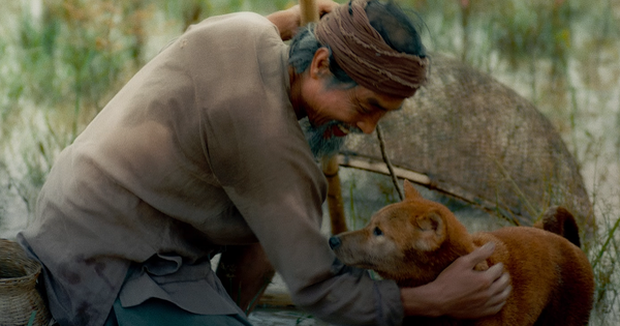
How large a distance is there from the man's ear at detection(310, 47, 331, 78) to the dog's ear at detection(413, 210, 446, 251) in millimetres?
667

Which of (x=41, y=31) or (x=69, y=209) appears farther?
(x=41, y=31)

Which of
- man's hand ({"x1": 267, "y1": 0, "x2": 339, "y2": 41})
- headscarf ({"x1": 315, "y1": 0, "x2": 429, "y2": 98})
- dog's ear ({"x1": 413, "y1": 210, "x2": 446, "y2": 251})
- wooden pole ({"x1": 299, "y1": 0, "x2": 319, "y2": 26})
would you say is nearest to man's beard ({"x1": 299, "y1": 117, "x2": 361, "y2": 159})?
headscarf ({"x1": 315, "y1": 0, "x2": 429, "y2": 98})

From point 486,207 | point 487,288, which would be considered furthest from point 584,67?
point 487,288

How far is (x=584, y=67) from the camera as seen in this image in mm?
7629

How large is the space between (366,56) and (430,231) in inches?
28.7

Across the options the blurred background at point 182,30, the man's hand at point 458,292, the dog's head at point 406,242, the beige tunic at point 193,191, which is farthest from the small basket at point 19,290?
the blurred background at point 182,30

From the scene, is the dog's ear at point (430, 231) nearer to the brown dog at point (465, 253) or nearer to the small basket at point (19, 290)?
the brown dog at point (465, 253)

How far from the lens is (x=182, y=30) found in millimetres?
7555

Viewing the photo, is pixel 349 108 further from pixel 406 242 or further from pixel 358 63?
pixel 406 242


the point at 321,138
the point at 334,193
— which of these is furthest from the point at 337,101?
the point at 334,193

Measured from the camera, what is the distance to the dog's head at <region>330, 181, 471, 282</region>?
2.86 meters

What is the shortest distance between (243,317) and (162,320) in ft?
1.07

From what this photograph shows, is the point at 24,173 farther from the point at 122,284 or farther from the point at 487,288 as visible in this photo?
the point at 487,288

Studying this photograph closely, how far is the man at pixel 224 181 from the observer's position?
258 cm
